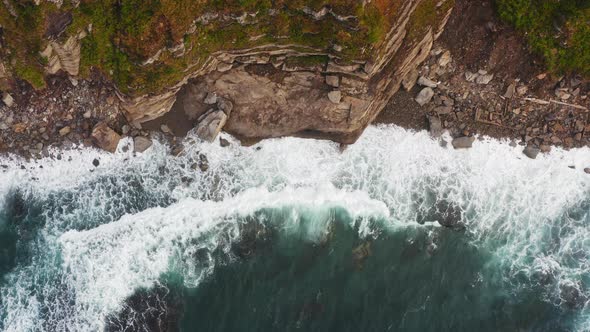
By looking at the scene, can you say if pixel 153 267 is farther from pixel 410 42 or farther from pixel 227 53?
pixel 410 42

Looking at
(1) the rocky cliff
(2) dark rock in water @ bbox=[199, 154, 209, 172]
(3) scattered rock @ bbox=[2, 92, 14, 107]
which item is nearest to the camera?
(1) the rocky cliff

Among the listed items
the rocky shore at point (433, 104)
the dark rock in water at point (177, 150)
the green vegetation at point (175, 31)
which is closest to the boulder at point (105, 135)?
the rocky shore at point (433, 104)

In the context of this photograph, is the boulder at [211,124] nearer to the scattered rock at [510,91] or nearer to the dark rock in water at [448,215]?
the dark rock in water at [448,215]

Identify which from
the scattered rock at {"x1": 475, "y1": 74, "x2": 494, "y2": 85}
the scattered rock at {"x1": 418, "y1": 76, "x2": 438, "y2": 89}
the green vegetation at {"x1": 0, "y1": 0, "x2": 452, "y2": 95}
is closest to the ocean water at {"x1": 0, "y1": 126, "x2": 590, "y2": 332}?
the scattered rock at {"x1": 418, "y1": 76, "x2": 438, "y2": 89}

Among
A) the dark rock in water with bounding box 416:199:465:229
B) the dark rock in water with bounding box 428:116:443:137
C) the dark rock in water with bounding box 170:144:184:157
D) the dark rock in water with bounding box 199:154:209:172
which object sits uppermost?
the dark rock in water with bounding box 428:116:443:137

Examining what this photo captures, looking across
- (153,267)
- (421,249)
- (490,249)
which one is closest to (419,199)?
(421,249)

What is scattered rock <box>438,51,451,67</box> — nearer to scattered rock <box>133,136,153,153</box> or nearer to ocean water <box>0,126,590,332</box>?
ocean water <box>0,126,590,332</box>

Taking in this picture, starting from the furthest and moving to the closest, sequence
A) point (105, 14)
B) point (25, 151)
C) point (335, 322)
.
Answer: point (25, 151)
point (335, 322)
point (105, 14)
